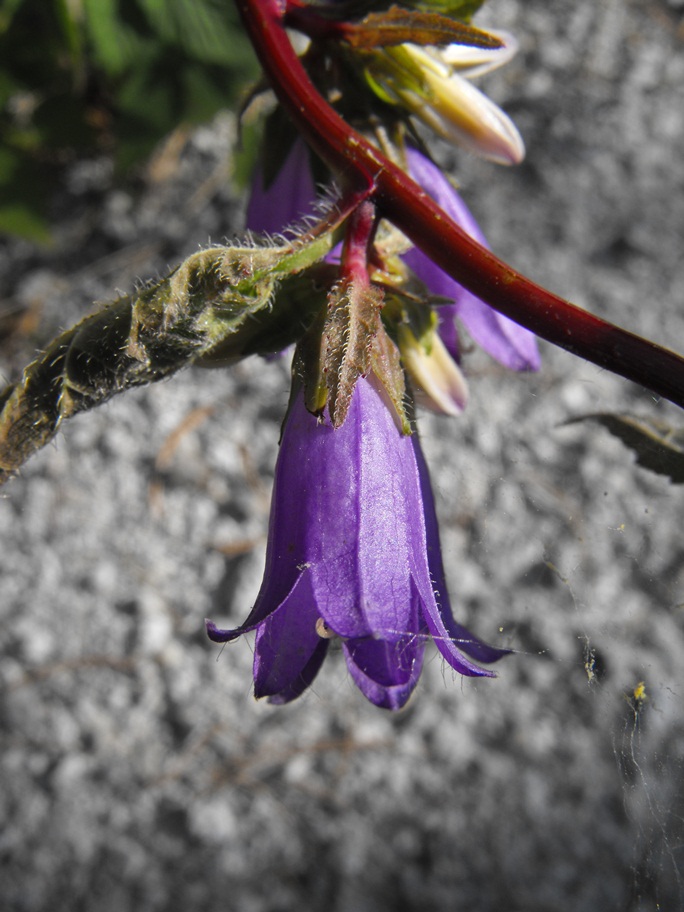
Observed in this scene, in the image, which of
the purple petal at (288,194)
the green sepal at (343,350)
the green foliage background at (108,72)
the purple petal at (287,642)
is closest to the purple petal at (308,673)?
the purple petal at (287,642)

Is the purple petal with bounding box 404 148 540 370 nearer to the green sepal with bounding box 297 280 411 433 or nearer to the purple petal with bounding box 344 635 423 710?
the green sepal with bounding box 297 280 411 433

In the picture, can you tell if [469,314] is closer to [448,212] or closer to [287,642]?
[448,212]

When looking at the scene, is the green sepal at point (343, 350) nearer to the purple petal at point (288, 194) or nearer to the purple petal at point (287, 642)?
the purple petal at point (287, 642)

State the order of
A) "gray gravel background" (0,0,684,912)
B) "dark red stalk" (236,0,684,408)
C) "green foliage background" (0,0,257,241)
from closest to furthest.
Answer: "dark red stalk" (236,0,684,408) → "green foliage background" (0,0,257,241) → "gray gravel background" (0,0,684,912)

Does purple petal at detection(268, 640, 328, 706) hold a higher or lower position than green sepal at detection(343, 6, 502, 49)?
lower

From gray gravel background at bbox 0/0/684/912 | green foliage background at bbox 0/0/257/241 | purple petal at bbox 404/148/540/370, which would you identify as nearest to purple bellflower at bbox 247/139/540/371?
purple petal at bbox 404/148/540/370

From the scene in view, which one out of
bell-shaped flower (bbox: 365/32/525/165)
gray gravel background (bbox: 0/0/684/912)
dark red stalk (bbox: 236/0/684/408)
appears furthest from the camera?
gray gravel background (bbox: 0/0/684/912)

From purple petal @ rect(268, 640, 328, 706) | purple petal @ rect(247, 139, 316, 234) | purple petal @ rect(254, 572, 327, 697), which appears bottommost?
purple petal @ rect(268, 640, 328, 706)
